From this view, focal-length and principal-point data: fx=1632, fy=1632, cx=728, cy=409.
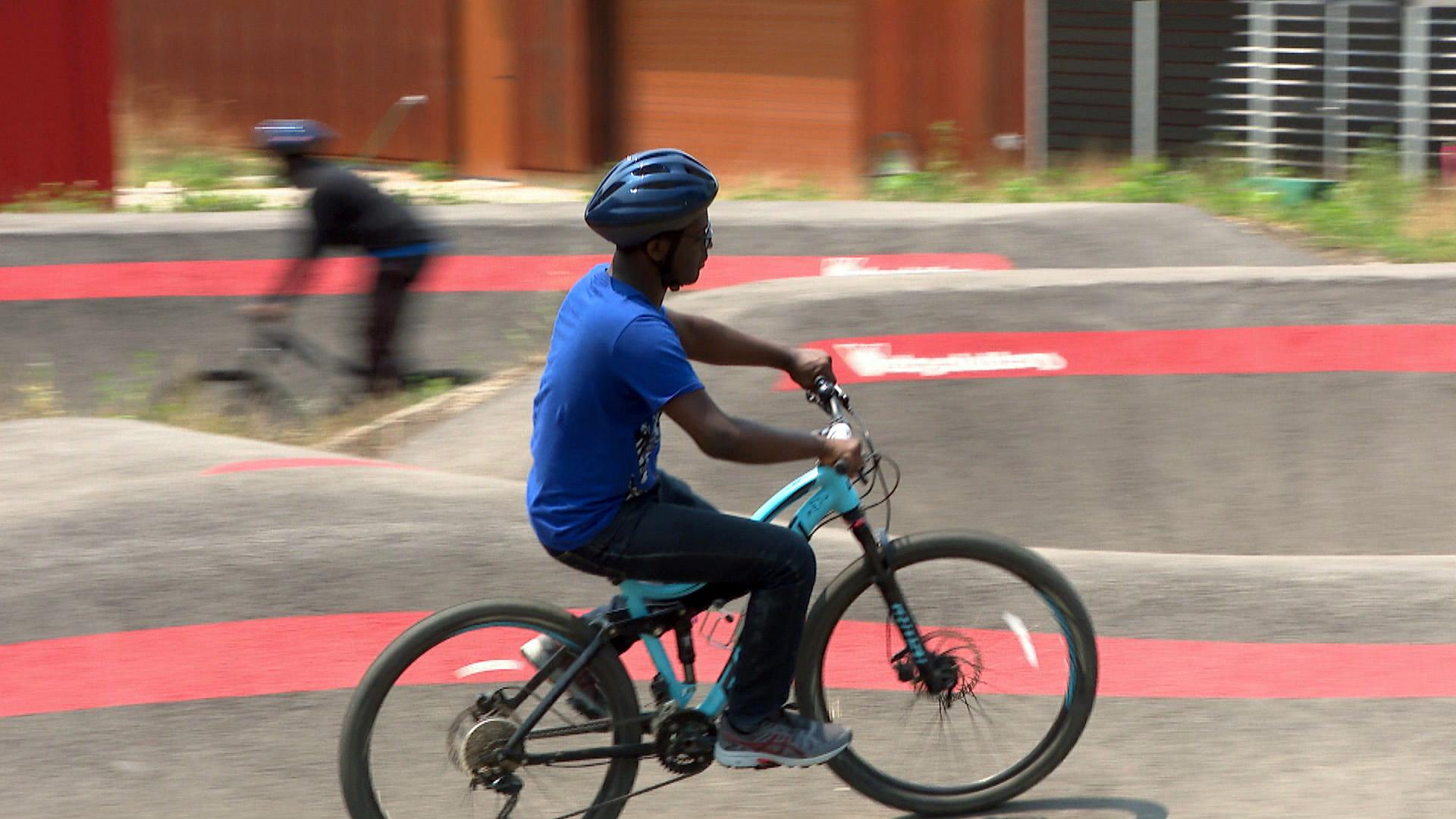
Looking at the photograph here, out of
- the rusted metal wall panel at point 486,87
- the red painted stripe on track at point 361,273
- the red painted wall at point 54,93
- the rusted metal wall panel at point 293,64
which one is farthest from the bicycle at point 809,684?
the rusted metal wall panel at point 293,64

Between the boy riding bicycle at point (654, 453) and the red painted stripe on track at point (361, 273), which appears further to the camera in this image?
the red painted stripe on track at point (361, 273)

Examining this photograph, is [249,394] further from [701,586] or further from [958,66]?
[958,66]

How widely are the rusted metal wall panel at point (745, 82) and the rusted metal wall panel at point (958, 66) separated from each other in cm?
37

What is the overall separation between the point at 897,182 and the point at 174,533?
1096cm

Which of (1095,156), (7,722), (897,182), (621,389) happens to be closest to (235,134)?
(897,182)

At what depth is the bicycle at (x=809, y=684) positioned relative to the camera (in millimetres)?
4043

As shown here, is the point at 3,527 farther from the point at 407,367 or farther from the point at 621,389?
the point at 407,367

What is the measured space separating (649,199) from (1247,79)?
12778mm

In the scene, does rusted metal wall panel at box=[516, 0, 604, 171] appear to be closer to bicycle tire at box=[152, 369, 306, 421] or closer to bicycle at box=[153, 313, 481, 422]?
bicycle at box=[153, 313, 481, 422]

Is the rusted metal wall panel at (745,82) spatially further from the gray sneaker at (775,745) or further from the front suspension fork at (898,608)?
the gray sneaker at (775,745)

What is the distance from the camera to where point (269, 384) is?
9539 mm

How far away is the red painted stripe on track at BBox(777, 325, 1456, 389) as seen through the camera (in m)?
8.26

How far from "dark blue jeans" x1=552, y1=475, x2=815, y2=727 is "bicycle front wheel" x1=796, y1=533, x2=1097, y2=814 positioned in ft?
0.69

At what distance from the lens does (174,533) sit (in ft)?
19.7
